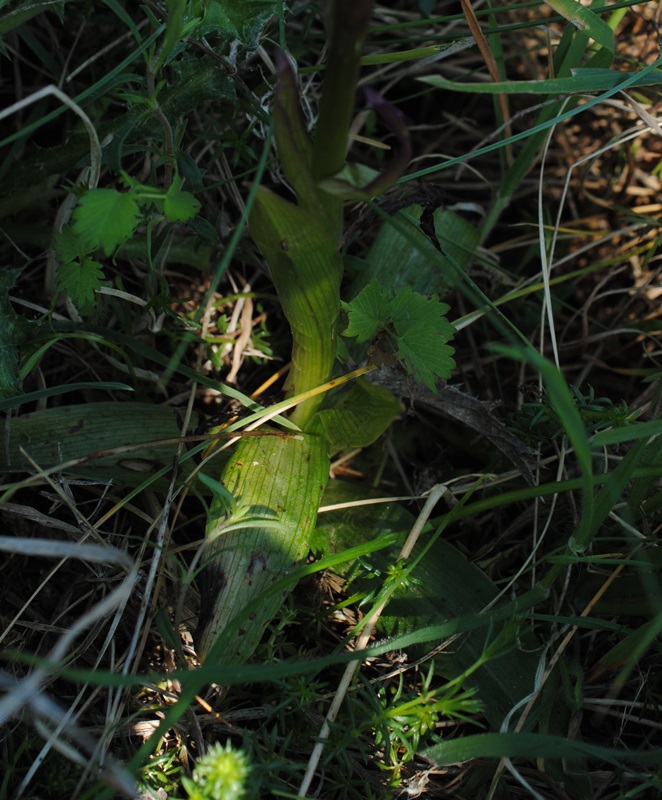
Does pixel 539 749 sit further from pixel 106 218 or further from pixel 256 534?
pixel 106 218

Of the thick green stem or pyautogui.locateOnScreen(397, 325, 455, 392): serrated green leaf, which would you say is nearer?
the thick green stem

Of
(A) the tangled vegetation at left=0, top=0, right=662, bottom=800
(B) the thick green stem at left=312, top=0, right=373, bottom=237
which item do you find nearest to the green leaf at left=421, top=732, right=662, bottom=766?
(A) the tangled vegetation at left=0, top=0, right=662, bottom=800

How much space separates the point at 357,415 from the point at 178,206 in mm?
576

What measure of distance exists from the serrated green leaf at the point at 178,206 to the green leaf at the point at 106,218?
2.1 inches

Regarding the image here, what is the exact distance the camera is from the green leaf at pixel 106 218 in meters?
1.05

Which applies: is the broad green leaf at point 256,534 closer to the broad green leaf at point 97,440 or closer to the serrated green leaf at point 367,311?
the broad green leaf at point 97,440

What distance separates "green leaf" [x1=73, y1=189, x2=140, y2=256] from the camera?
3.44 feet

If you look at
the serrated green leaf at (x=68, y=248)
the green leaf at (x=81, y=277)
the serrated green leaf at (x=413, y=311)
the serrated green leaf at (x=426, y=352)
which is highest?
the serrated green leaf at (x=68, y=248)

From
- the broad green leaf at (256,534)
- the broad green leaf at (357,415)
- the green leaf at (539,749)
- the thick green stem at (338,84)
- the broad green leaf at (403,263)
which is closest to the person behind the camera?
the thick green stem at (338,84)

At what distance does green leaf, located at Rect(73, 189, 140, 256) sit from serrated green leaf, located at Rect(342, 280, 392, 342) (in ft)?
1.33

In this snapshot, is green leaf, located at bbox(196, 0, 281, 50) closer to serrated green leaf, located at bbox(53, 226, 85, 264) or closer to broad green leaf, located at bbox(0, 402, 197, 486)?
serrated green leaf, located at bbox(53, 226, 85, 264)

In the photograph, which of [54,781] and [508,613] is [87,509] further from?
[508,613]

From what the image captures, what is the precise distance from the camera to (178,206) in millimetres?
1098

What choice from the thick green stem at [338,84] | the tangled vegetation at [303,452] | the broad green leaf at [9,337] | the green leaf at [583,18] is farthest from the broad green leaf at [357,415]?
the green leaf at [583,18]
